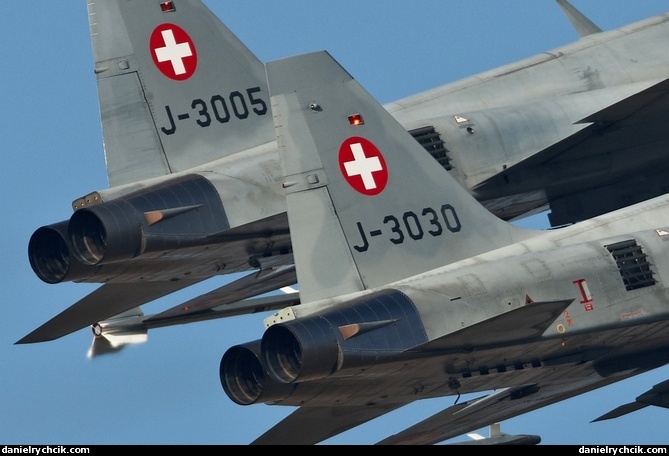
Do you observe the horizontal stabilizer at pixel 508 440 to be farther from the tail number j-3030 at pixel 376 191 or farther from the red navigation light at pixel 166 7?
the red navigation light at pixel 166 7

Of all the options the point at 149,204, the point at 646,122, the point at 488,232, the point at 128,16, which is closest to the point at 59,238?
the point at 149,204

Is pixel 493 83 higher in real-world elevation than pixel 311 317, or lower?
higher

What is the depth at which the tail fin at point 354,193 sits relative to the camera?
32219 millimetres

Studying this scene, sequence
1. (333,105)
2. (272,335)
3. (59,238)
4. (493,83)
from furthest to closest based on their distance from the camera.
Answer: (493,83), (59,238), (333,105), (272,335)

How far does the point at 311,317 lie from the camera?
30.9 meters

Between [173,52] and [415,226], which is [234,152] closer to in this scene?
[173,52]

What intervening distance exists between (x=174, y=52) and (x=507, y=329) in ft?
35.7

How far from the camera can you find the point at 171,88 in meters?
39.1

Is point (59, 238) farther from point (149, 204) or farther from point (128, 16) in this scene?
point (128, 16)

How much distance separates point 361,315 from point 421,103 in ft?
34.5

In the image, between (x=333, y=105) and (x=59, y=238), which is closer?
(x=333, y=105)

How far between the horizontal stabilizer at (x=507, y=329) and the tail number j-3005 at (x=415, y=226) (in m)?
2.24

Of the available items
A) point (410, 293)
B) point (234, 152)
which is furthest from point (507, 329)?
point (234, 152)

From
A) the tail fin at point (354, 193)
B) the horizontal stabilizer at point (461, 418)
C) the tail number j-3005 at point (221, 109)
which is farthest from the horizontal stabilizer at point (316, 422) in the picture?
the tail number j-3005 at point (221, 109)
